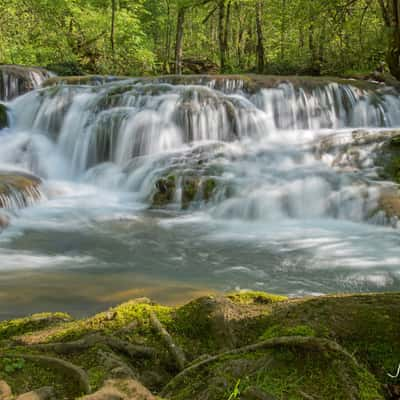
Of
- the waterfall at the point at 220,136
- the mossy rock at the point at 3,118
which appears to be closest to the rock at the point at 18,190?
the waterfall at the point at 220,136

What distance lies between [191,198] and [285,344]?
7.76m

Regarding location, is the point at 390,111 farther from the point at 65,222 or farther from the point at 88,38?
the point at 88,38

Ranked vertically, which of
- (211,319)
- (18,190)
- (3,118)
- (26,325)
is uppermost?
(3,118)

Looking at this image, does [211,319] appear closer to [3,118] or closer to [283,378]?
[283,378]

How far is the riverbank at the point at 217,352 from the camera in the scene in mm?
1931

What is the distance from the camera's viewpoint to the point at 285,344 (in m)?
2.12

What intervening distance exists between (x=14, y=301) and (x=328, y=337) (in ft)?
12.9

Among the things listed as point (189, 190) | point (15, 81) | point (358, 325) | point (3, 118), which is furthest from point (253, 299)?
point (15, 81)

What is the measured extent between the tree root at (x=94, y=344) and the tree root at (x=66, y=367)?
146 mm

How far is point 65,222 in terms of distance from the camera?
8883mm

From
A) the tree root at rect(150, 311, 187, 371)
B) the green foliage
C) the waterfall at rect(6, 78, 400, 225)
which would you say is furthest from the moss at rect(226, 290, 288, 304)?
the green foliage

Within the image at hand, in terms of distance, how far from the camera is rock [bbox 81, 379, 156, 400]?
182cm

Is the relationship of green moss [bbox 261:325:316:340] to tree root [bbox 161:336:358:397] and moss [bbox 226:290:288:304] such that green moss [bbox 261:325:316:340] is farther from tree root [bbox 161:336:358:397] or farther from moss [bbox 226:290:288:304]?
moss [bbox 226:290:288:304]

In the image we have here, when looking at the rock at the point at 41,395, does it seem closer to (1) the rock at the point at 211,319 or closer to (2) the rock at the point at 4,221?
(1) the rock at the point at 211,319
